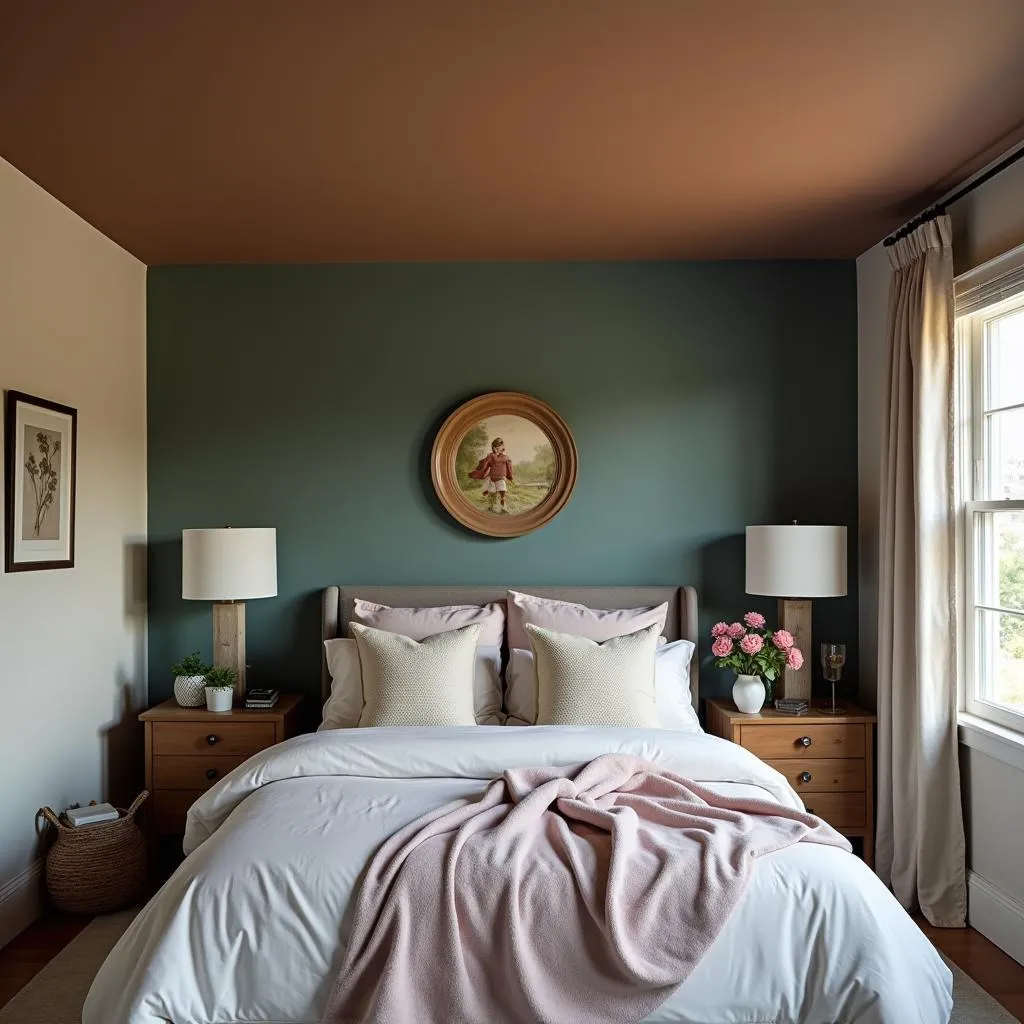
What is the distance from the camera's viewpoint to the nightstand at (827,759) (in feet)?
13.0

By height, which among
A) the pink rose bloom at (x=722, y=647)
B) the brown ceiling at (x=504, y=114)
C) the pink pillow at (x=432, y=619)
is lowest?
the pink rose bloom at (x=722, y=647)

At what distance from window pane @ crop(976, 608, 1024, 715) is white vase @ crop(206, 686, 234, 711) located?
3135mm

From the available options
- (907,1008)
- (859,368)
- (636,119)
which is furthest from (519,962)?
(859,368)

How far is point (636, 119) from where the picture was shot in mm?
2949

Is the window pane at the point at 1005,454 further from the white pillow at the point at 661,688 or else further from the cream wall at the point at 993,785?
the white pillow at the point at 661,688

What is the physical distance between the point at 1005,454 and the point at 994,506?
20 cm

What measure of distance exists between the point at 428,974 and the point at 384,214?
290cm

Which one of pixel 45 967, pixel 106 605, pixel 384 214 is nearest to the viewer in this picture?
pixel 45 967

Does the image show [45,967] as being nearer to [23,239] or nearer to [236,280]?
[23,239]

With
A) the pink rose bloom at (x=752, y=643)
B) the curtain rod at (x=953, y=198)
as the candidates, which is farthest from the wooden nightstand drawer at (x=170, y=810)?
the curtain rod at (x=953, y=198)

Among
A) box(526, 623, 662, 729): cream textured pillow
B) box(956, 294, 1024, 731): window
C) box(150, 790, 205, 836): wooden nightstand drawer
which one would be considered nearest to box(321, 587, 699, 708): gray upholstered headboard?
box(526, 623, 662, 729): cream textured pillow

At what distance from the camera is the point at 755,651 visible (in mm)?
4059

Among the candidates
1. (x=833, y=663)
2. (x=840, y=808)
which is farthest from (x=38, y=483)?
(x=840, y=808)

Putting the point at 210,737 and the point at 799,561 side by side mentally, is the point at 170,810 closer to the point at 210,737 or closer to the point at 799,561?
the point at 210,737
